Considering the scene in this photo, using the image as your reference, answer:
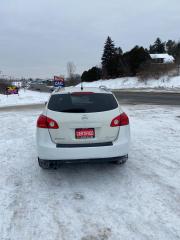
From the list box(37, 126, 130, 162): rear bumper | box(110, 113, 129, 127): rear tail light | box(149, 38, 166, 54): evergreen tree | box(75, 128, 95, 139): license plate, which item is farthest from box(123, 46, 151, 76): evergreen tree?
box(75, 128, 95, 139): license plate

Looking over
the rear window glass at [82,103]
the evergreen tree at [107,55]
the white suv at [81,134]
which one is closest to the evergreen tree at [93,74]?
the evergreen tree at [107,55]

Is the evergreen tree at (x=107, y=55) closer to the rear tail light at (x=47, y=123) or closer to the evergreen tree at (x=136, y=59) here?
the evergreen tree at (x=136, y=59)

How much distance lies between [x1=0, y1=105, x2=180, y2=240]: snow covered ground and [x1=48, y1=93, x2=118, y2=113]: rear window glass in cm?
130

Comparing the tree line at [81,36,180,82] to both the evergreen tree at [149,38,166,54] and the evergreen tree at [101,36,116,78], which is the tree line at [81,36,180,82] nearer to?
the evergreen tree at [101,36,116,78]

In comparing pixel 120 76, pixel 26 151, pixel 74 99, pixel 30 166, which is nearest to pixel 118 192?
pixel 74 99

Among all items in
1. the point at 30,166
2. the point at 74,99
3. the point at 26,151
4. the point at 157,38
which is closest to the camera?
the point at 74,99

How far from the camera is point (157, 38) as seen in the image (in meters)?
102

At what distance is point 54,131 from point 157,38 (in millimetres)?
104676

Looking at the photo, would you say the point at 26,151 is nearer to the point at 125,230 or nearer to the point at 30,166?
the point at 30,166

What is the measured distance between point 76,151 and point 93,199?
2.74ft

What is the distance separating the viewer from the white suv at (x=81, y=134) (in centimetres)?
482

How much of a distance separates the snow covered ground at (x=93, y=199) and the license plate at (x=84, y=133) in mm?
886

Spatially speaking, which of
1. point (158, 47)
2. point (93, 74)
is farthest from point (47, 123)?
point (158, 47)

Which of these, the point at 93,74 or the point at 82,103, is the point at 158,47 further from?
the point at 82,103
